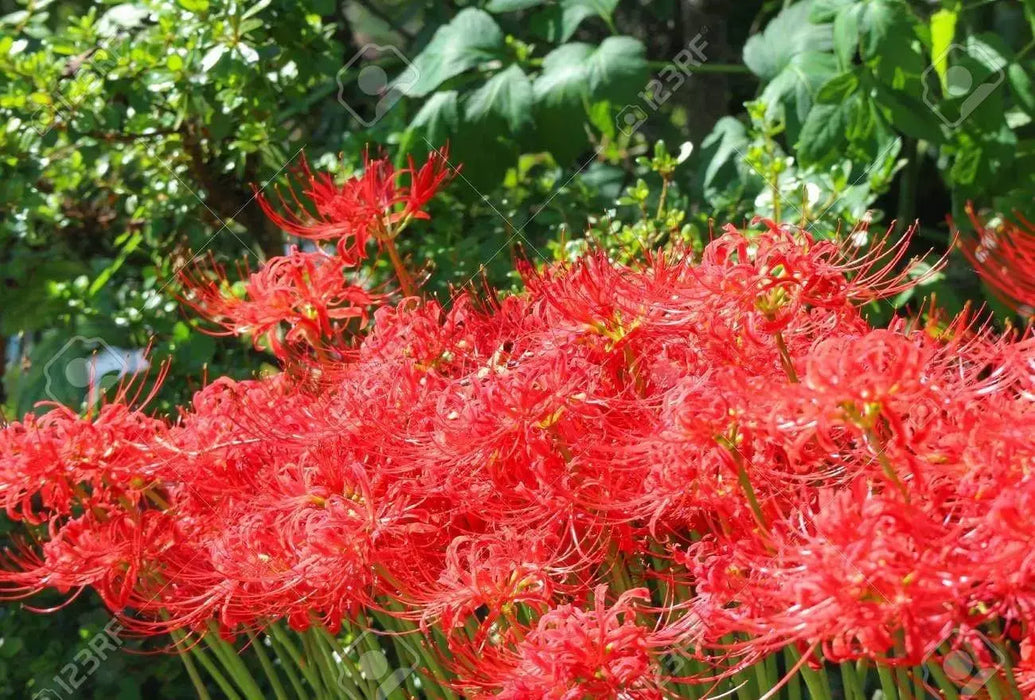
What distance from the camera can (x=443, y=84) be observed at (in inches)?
100

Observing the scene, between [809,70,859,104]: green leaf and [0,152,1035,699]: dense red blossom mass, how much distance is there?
33.9 inches

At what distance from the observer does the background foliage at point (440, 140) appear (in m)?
2.29

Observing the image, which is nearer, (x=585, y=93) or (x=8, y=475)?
(x=8, y=475)

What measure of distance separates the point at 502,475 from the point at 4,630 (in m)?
1.62

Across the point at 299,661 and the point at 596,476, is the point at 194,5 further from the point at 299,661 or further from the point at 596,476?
→ the point at 596,476

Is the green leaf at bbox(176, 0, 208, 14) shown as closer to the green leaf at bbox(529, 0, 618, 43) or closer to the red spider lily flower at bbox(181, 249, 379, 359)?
the green leaf at bbox(529, 0, 618, 43)

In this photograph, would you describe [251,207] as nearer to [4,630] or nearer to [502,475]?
[4,630]

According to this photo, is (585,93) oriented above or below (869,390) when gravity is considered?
below

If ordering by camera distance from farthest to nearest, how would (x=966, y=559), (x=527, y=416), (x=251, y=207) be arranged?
(x=251, y=207) → (x=527, y=416) → (x=966, y=559)

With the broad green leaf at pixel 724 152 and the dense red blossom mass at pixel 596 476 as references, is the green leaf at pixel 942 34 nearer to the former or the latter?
the broad green leaf at pixel 724 152

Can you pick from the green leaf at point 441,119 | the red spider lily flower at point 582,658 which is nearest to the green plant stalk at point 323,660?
the red spider lily flower at point 582,658

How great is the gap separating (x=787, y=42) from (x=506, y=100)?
51cm

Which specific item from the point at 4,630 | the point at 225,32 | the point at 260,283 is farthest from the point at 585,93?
the point at 4,630

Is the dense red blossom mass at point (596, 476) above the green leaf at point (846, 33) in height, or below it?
above
